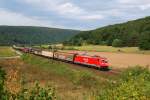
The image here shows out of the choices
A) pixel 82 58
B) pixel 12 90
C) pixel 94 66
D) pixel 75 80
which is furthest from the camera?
pixel 82 58

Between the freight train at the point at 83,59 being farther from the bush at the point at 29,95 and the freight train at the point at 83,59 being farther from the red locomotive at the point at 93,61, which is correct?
the bush at the point at 29,95

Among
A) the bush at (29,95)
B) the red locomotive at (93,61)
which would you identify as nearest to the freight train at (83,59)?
the red locomotive at (93,61)

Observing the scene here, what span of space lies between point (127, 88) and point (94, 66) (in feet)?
182

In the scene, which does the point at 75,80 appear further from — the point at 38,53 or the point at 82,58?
the point at 38,53

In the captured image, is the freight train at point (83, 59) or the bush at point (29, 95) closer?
the bush at point (29, 95)

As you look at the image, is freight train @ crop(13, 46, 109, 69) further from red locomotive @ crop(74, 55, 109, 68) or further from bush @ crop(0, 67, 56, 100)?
bush @ crop(0, 67, 56, 100)

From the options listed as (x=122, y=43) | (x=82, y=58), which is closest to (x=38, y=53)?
(x=82, y=58)

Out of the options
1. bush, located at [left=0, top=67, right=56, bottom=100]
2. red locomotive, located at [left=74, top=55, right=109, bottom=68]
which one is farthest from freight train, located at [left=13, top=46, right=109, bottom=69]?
bush, located at [left=0, top=67, right=56, bottom=100]

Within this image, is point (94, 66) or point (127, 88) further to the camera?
point (94, 66)

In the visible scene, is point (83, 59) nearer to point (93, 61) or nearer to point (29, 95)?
point (93, 61)

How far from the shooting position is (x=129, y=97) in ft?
41.5

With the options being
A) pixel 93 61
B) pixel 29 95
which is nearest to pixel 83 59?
pixel 93 61

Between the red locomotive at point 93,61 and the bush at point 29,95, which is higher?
the bush at point 29,95

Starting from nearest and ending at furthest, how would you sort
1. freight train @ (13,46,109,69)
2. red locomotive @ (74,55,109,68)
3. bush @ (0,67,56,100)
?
bush @ (0,67,56,100), red locomotive @ (74,55,109,68), freight train @ (13,46,109,69)
